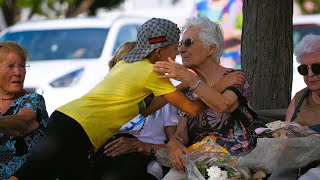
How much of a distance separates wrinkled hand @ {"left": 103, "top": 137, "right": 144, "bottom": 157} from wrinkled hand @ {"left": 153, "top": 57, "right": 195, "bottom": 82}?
0.72 m

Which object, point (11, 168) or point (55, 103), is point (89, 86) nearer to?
point (55, 103)

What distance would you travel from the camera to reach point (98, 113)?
4.87 m

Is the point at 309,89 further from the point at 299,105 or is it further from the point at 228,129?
the point at 228,129

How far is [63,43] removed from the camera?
12250mm

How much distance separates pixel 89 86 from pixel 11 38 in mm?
2060

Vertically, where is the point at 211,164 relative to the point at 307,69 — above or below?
below

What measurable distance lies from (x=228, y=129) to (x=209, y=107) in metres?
0.25

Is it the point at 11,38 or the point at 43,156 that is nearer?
the point at 43,156

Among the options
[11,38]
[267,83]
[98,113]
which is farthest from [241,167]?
[11,38]

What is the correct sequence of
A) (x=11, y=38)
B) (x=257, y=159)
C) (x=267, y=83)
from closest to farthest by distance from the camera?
(x=257, y=159)
(x=267, y=83)
(x=11, y=38)

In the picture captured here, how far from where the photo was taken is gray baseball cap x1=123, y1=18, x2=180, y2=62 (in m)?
5.02

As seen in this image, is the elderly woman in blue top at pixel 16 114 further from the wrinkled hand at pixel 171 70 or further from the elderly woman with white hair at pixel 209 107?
the wrinkled hand at pixel 171 70

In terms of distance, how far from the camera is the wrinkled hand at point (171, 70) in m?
4.80

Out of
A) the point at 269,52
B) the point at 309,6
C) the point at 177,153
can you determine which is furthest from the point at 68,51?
the point at 309,6
